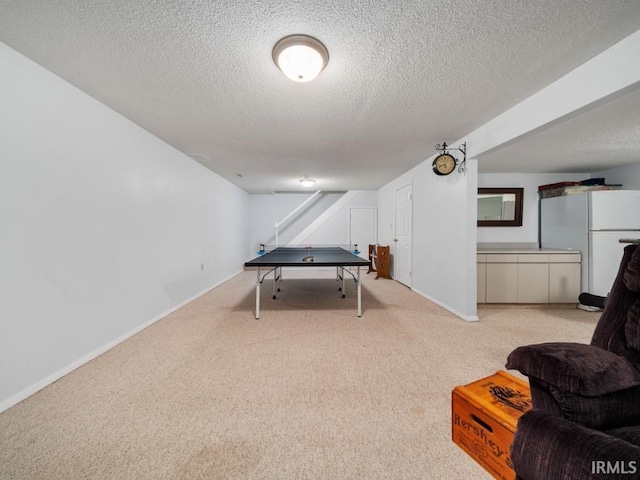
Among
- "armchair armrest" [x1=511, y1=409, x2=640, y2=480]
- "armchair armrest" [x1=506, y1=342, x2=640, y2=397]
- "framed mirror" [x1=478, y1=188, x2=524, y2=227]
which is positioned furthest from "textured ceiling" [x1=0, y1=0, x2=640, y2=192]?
"armchair armrest" [x1=511, y1=409, x2=640, y2=480]

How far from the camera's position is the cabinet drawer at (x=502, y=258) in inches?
144

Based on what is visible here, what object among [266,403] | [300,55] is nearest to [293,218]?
[300,55]

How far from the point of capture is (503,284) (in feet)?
12.0

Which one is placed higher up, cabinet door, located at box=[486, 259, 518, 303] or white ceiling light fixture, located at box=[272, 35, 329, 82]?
white ceiling light fixture, located at box=[272, 35, 329, 82]

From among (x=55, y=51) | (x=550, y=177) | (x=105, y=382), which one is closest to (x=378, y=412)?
(x=105, y=382)

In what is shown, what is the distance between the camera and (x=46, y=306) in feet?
5.89

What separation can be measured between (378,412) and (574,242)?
4297 millimetres

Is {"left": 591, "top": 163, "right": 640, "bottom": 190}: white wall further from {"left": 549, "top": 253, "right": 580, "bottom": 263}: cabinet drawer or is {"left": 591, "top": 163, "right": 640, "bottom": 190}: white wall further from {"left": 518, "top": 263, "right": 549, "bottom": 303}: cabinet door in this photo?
{"left": 518, "top": 263, "right": 549, "bottom": 303}: cabinet door

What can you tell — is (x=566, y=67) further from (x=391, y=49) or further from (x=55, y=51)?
(x=55, y=51)

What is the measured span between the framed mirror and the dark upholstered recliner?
12.9 feet

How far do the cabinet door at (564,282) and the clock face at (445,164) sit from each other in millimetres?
2247

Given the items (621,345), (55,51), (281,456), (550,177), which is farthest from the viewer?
(550,177)

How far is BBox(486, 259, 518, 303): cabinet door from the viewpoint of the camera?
3667mm

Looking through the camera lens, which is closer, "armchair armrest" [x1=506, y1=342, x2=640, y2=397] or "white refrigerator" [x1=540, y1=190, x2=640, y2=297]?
"armchair armrest" [x1=506, y1=342, x2=640, y2=397]
